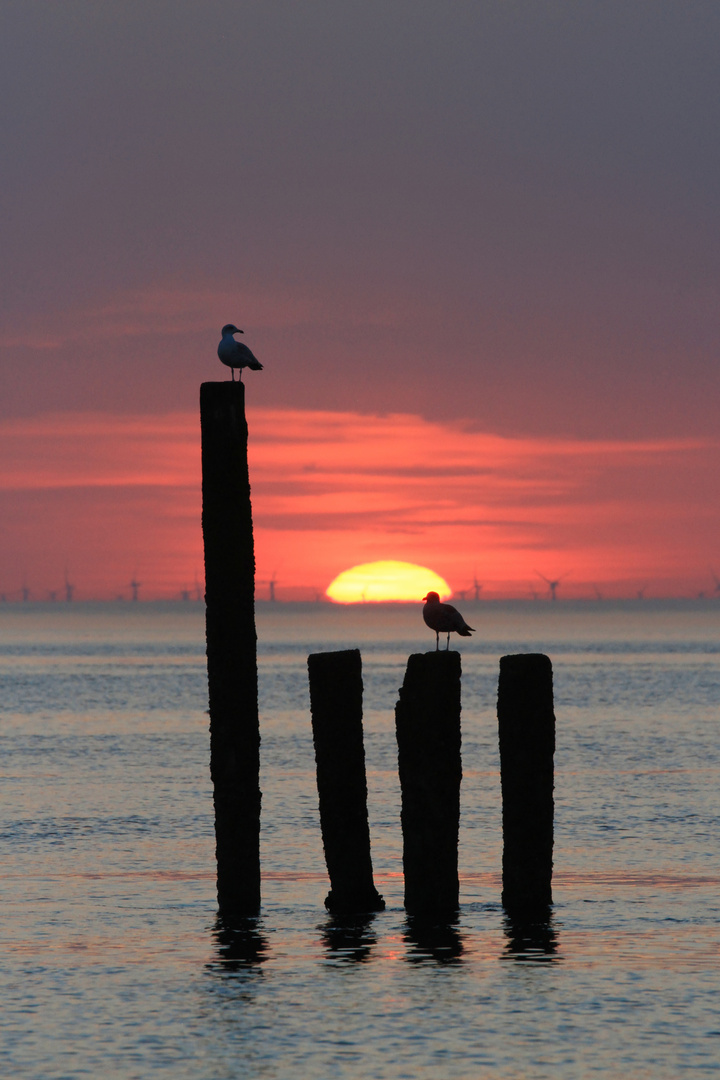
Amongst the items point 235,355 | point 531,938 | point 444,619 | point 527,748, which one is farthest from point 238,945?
point 235,355

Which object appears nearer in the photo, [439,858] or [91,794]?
[439,858]

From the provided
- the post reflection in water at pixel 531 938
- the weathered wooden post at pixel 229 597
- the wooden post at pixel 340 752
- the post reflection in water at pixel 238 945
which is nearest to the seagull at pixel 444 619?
the wooden post at pixel 340 752

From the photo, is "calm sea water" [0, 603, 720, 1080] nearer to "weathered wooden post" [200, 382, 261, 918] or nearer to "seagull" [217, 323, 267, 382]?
"weathered wooden post" [200, 382, 261, 918]

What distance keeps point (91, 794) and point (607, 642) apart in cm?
13812

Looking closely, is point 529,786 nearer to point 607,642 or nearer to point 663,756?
point 663,756

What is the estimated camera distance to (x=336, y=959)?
16562mm

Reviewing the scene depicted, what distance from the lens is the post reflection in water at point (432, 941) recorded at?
16500 mm

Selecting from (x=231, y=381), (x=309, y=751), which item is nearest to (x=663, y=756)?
(x=309, y=751)

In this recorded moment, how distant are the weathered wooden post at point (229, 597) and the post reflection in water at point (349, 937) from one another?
1.78 m

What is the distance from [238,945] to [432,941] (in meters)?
2.18

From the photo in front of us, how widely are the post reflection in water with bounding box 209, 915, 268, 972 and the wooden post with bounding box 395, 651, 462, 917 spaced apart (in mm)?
2054

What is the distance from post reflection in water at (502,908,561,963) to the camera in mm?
16578

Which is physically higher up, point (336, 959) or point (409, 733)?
point (409, 733)

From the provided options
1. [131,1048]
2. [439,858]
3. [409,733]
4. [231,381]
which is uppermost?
[231,381]
